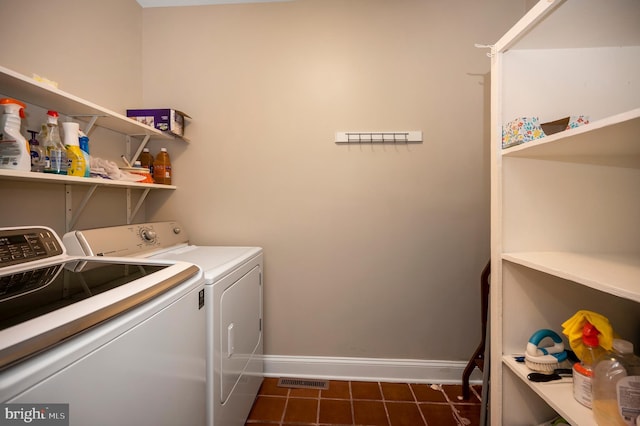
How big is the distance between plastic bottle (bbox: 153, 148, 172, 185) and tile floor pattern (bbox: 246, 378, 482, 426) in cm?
156

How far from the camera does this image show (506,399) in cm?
108

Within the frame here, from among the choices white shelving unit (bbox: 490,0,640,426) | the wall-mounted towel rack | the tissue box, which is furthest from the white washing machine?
white shelving unit (bbox: 490,0,640,426)

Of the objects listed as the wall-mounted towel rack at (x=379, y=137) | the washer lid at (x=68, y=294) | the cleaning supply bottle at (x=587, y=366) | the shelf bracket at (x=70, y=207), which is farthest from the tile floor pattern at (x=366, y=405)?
the wall-mounted towel rack at (x=379, y=137)

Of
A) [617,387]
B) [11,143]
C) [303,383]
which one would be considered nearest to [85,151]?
[11,143]

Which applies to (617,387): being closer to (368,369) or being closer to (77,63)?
Result: (368,369)

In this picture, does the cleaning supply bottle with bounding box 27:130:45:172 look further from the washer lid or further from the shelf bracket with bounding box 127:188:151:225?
the shelf bracket with bounding box 127:188:151:225

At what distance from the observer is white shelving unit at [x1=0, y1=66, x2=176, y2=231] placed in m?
1.00

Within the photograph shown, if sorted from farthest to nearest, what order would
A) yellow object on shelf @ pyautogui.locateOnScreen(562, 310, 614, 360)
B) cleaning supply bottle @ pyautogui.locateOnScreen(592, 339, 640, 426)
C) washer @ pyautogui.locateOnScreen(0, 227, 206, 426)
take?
yellow object on shelf @ pyautogui.locateOnScreen(562, 310, 614, 360)
cleaning supply bottle @ pyautogui.locateOnScreen(592, 339, 640, 426)
washer @ pyautogui.locateOnScreen(0, 227, 206, 426)

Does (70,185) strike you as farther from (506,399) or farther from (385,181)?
(506,399)

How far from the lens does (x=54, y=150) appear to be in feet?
3.66

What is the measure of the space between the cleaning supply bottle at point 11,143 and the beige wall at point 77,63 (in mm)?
275

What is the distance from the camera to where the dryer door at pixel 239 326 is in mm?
1218

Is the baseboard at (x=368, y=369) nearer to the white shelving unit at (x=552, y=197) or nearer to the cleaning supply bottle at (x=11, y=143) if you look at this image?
the white shelving unit at (x=552, y=197)

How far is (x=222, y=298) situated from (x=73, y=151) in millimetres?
928
